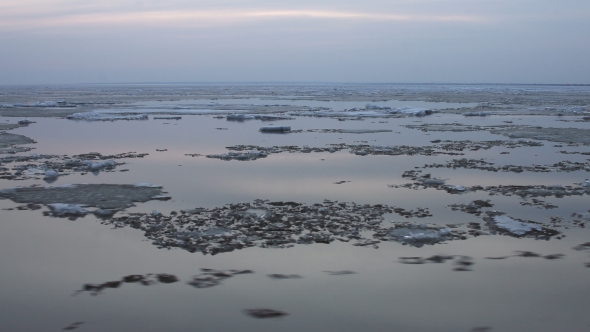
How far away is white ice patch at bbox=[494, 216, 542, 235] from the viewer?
19.2 ft

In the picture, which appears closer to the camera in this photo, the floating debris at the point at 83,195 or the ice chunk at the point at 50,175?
the floating debris at the point at 83,195

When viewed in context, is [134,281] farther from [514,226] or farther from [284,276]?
[514,226]

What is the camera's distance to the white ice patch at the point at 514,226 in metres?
5.84

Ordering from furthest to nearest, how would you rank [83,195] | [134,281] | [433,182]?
[433,182]
[83,195]
[134,281]

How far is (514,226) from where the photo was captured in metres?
5.96

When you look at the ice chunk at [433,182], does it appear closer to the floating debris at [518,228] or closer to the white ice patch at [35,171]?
the floating debris at [518,228]

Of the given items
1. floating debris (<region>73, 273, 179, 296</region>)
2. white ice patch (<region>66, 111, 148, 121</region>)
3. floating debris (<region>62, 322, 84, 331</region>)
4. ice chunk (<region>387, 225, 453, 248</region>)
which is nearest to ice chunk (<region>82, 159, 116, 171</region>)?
floating debris (<region>73, 273, 179, 296</region>)

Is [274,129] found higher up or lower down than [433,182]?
higher up

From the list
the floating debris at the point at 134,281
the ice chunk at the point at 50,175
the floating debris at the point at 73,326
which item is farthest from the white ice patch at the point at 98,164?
the floating debris at the point at 73,326

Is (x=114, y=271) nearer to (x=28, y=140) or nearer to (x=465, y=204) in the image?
(x=465, y=204)

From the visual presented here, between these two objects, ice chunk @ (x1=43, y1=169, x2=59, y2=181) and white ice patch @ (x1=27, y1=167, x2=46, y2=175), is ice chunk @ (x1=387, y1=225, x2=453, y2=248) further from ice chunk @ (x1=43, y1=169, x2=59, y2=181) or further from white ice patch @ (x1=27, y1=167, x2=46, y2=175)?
white ice patch @ (x1=27, y1=167, x2=46, y2=175)

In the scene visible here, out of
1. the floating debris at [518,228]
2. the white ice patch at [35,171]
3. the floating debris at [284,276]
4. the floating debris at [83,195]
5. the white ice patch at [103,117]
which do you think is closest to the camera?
the floating debris at [284,276]

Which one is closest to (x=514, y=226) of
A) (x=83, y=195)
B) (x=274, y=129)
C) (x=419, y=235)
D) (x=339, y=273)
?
(x=419, y=235)

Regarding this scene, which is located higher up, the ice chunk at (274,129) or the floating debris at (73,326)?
the ice chunk at (274,129)
